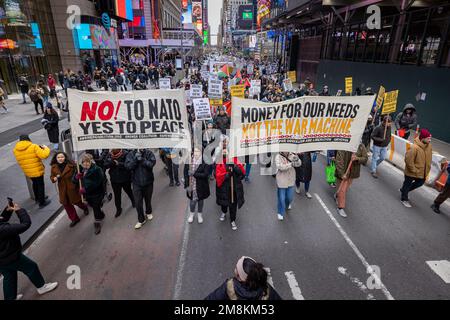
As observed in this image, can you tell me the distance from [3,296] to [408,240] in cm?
729

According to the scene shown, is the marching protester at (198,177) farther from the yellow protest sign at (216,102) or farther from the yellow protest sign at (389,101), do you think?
the yellow protest sign at (389,101)

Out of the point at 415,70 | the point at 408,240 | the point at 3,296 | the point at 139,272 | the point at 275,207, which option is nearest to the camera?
the point at 3,296

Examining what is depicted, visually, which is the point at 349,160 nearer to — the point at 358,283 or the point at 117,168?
the point at 358,283

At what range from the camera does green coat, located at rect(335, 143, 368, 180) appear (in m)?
6.36

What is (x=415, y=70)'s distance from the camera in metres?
15.0

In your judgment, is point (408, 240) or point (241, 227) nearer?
point (408, 240)

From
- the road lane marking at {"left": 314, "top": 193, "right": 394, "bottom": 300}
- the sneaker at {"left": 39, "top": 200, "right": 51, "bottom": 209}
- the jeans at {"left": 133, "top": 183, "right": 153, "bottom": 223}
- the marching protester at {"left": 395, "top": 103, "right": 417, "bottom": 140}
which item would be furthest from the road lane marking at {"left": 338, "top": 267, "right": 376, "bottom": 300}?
the marching protester at {"left": 395, "top": 103, "right": 417, "bottom": 140}

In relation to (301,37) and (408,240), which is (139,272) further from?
(301,37)

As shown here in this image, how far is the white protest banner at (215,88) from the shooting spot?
11430mm

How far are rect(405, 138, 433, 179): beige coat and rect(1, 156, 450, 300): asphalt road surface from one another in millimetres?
979

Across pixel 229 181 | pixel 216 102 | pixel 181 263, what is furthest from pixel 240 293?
pixel 216 102

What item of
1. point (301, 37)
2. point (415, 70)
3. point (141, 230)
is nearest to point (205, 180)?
point (141, 230)

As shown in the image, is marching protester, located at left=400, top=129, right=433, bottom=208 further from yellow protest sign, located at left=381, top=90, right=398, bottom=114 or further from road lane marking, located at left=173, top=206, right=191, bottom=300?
road lane marking, located at left=173, top=206, right=191, bottom=300

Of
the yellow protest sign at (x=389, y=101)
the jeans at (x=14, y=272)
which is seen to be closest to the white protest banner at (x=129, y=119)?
the jeans at (x=14, y=272)
